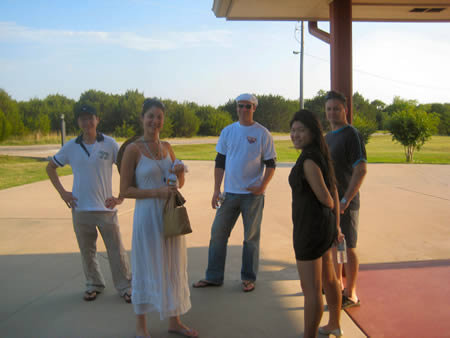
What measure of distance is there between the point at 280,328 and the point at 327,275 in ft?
2.35

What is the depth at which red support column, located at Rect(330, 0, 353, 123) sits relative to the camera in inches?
155

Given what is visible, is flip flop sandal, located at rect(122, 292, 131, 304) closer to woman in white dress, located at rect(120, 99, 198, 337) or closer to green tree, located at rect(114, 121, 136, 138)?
woman in white dress, located at rect(120, 99, 198, 337)

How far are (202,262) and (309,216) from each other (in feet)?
8.32

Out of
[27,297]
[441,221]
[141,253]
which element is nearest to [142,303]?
[141,253]

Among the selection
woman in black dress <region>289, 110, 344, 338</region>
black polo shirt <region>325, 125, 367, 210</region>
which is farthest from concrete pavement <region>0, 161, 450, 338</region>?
black polo shirt <region>325, 125, 367, 210</region>

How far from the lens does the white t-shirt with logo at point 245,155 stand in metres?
3.80

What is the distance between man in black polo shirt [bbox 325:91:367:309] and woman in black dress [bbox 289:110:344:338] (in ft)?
2.08

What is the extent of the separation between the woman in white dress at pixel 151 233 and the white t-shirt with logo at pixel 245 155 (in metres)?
1.07

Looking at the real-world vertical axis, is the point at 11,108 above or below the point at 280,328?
above

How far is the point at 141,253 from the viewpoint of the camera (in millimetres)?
2758

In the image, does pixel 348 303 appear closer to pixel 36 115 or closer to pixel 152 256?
pixel 152 256

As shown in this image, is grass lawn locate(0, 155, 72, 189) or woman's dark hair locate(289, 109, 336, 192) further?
grass lawn locate(0, 155, 72, 189)

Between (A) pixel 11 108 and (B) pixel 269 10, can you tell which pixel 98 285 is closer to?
(B) pixel 269 10

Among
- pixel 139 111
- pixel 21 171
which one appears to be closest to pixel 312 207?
pixel 21 171
